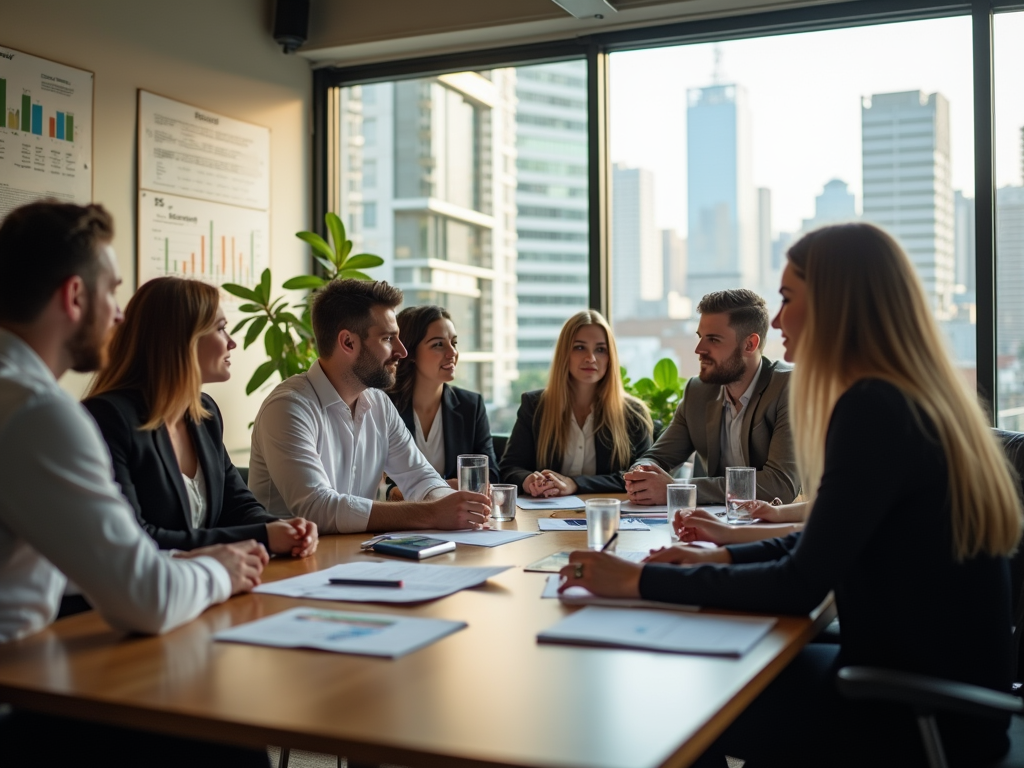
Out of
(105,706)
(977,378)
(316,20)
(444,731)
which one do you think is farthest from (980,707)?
(316,20)

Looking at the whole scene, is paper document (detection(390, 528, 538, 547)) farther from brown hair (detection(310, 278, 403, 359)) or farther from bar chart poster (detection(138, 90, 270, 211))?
bar chart poster (detection(138, 90, 270, 211))

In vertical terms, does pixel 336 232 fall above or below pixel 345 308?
above

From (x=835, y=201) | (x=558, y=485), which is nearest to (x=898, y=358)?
(x=558, y=485)

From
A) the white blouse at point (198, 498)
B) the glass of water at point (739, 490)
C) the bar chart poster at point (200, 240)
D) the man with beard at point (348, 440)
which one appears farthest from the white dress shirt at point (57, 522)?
the bar chart poster at point (200, 240)

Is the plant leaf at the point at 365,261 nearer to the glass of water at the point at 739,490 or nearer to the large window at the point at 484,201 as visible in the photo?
the large window at the point at 484,201

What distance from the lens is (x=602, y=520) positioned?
7.04 ft

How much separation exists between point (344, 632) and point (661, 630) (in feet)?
1.57

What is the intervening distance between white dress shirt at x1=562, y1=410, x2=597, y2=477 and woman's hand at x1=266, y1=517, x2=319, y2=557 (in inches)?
70.4

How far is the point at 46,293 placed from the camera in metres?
1.47

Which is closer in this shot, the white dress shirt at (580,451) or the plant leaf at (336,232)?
the white dress shirt at (580,451)

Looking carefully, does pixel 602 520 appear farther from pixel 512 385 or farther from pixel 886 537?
pixel 512 385

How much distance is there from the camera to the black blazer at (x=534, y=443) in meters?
3.78

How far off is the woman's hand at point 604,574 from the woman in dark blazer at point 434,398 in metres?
2.01

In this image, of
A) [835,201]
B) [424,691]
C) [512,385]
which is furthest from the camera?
[512,385]
